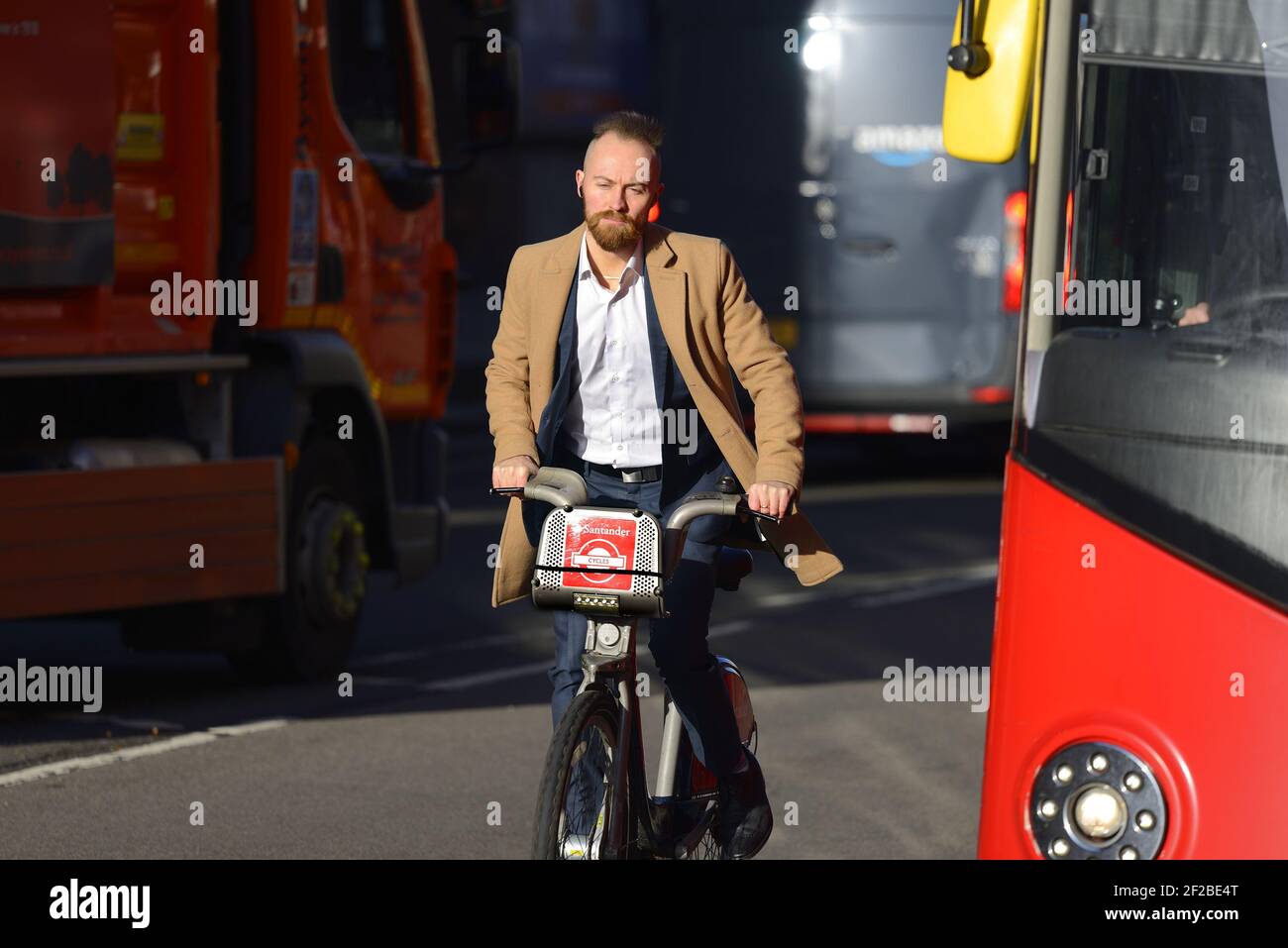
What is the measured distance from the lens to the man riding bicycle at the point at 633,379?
4910 mm

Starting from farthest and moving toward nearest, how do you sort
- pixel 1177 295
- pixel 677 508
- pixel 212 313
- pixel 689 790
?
pixel 212 313, pixel 689 790, pixel 677 508, pixel 1177 295

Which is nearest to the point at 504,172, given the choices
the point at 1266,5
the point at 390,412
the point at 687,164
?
the point at 687,164

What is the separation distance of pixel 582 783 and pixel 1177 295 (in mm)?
1532

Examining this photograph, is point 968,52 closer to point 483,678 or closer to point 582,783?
point 582,783

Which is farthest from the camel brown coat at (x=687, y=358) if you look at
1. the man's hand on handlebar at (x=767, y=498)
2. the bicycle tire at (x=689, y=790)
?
the bicycle tire at (x=689, y=790)

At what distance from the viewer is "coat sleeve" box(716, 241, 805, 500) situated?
4883 mm

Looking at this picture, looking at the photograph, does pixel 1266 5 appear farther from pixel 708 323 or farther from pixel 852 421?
pixel 852 421

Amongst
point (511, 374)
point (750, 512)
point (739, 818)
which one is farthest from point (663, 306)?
point (739, 818)

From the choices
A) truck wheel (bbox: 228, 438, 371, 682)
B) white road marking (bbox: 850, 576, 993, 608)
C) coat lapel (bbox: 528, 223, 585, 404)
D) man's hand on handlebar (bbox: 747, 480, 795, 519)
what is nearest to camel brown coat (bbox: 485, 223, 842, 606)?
coat lapel (bbox: 528, 223, 585, 404)

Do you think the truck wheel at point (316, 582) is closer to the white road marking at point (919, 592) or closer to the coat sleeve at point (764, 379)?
the white road marking at point (919, 592)

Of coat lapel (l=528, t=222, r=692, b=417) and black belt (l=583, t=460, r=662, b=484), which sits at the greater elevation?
coat lapel (l=528, t=222, r=692, b=417)

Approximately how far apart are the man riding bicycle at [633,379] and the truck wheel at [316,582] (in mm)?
4561

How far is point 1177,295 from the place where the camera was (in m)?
3.95

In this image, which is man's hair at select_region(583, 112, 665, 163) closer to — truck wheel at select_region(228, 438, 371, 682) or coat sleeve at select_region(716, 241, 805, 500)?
coat sleeve at select_region(716, 241, 805, 500)
